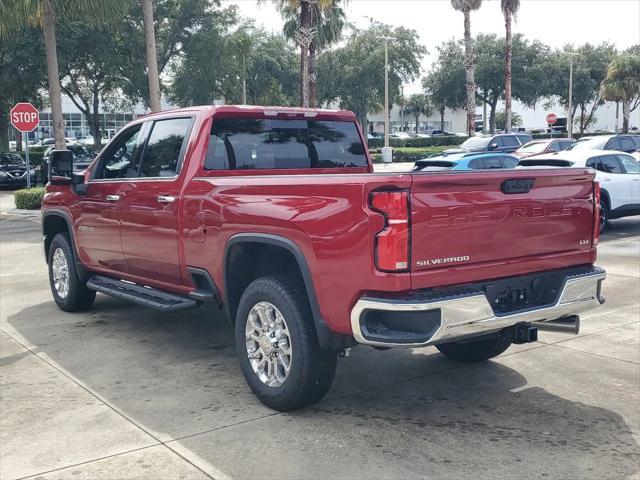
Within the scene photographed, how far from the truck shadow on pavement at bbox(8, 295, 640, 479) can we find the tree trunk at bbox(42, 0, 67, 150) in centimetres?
1361

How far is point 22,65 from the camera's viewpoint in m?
30.4

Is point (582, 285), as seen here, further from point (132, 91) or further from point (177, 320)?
point (132, 91)

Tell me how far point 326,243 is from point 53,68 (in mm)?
16907

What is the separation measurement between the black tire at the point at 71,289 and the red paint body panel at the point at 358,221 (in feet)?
6.47

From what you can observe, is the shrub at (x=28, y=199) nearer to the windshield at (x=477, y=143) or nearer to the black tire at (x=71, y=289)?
the black tire at (x=71, y=289)

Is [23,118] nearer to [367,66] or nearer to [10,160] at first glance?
[10,160]

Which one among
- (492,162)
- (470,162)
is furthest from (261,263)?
(492,162)

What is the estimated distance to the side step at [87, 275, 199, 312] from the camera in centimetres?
563

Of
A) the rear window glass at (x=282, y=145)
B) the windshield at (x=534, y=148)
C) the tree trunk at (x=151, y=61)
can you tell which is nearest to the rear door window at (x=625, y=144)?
the windshield at (x=534, y=148)

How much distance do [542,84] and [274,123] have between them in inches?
2195

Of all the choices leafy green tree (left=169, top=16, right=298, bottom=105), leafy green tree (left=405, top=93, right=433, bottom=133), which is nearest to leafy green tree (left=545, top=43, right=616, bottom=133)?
leafy green tree (left=169, top=16, right=298, bottom=105)

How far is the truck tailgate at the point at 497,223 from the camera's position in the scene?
13.1ft

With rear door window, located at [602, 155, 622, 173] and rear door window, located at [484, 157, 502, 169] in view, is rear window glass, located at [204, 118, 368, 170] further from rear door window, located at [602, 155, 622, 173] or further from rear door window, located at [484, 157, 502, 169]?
rear door window, located at [484, 157, 502, 169]

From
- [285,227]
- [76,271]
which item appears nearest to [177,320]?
[76,271]
